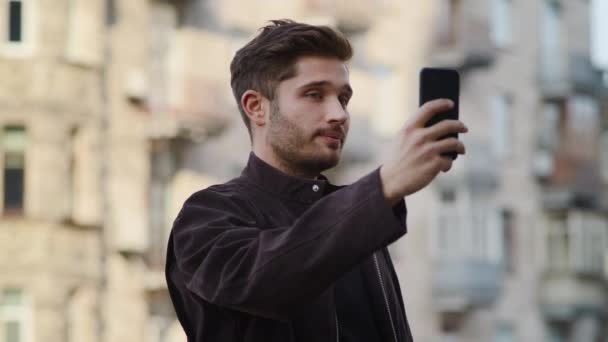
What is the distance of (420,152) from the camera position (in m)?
3.65

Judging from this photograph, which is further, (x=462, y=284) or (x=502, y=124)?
(x=502, y=124)

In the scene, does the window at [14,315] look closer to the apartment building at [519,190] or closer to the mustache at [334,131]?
the apartment building at [519,190]

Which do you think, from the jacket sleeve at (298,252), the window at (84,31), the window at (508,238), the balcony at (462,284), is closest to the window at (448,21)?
the window at (508,238)

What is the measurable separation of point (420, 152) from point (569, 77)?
126ft

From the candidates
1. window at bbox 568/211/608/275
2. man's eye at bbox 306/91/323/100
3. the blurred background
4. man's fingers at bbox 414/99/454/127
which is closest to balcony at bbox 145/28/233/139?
the blurred background

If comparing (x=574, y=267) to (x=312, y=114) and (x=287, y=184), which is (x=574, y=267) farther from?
(x=312, y=114)

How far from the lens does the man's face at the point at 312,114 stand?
168 inches

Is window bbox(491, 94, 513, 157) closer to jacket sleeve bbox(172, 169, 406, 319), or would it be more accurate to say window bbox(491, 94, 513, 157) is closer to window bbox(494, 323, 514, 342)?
window bbox(494, 323, 514, 342)

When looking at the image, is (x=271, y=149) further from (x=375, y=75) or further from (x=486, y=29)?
(x=486, y=29)

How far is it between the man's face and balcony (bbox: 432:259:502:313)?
1250 inches

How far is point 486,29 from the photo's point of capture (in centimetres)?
3834

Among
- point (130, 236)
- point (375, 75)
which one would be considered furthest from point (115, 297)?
point (375, 75)

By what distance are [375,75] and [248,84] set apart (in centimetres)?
3102

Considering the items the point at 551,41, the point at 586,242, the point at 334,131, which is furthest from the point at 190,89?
the point at 334,131
